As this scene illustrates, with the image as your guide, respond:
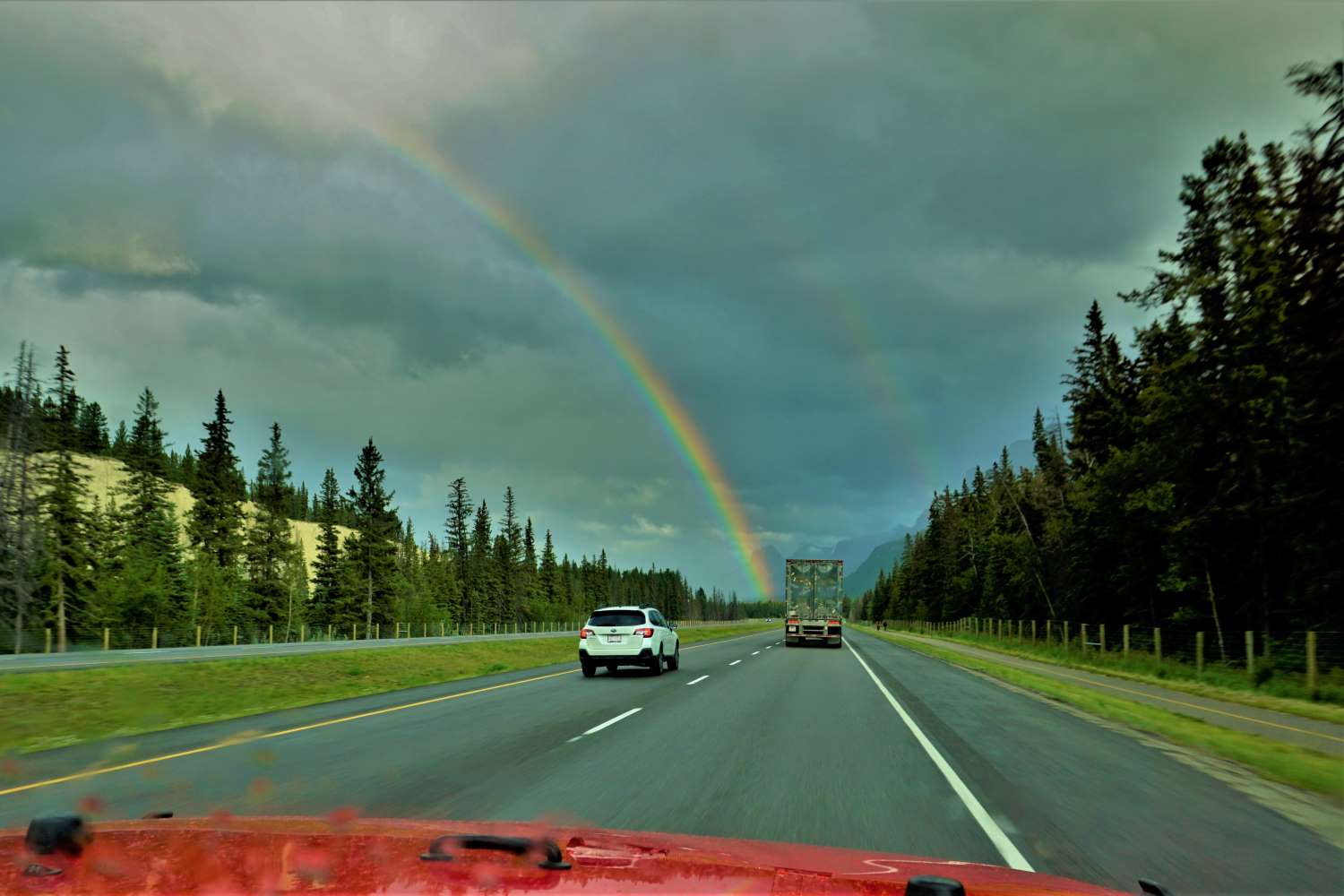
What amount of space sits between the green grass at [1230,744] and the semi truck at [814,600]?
23.1 metres

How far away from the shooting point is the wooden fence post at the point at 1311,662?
847 inches

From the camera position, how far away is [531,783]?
26.4 ft

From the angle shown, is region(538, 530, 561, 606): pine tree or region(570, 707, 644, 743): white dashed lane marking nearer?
region(570, 707, 644, 743): white dashed lane marking

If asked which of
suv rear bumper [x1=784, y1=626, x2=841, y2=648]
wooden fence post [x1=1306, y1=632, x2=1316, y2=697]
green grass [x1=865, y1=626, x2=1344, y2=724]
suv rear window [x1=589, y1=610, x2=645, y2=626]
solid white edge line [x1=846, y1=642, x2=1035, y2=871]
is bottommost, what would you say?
suv rear bumper [x1=784, y1=626, x2=841, y2=648]

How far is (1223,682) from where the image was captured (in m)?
25.6

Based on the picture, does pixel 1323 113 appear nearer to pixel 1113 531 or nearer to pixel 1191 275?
pixel 1191 275

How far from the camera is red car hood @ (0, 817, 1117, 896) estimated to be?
2678mm

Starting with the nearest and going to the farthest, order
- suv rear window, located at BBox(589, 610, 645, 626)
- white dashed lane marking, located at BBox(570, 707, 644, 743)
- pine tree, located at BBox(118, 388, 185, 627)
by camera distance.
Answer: white dashed lane marking, located at BBox(570, 707, 644, 743)
suv rear window, located at BBox(589, 610, 645, 626)
pine tree, located at BBox(118, 388, 185, 627)

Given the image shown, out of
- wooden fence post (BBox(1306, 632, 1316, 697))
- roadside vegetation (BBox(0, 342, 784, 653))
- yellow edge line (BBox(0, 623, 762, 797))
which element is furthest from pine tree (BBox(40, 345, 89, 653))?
wooden fence post (BBox(1306, 632, 1316, 697))

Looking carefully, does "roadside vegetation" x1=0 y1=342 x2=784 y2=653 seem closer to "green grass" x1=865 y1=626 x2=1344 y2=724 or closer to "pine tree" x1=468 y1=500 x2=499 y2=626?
"pine tree" x1=468 y1=500 x2=499 y2=626

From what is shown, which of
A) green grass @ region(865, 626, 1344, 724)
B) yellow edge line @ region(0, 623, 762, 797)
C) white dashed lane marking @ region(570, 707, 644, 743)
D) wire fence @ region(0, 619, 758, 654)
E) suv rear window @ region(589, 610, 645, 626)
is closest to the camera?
yellow edge line @ region(0, 623, 762, 797)

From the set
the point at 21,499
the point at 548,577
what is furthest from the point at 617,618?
the point at 548,577

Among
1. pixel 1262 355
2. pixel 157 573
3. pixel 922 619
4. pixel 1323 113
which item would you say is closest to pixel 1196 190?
pixel 1262 355

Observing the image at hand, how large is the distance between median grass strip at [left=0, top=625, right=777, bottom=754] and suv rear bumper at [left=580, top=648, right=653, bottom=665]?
405cm
